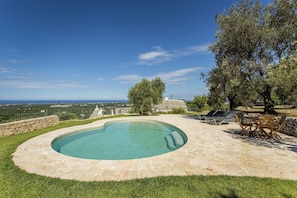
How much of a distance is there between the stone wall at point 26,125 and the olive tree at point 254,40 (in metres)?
14.0

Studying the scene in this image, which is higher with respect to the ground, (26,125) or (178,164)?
(26,125)

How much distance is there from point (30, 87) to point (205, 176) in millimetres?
53872

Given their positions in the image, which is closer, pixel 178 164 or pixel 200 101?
pixel 178 164

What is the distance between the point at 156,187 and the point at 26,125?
10.1 metres

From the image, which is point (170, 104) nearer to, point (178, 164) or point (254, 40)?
point (254, 40)

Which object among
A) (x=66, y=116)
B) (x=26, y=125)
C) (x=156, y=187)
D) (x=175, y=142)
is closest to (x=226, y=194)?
(x=156, y=187)

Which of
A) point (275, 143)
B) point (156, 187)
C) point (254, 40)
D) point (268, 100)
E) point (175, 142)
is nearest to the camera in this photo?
point (156, 187)

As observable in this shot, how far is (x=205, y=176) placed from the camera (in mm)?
3689

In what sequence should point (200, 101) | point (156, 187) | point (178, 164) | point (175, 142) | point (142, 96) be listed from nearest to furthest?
point (156, 187) < point (178, 164) < point (175, 142) < point (142, 96) < point (200, 101)

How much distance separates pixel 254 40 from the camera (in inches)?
464

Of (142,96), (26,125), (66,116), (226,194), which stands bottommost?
(226,194)

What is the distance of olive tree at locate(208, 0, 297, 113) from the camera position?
10836 mm

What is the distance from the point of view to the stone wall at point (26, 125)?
8398mm

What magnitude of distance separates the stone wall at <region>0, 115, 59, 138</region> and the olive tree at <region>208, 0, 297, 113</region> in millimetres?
13979
